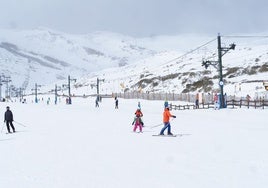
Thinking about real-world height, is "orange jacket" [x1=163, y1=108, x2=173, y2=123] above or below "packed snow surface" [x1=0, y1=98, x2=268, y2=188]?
above

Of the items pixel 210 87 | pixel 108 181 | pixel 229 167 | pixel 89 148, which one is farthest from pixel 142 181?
pixel 210 87

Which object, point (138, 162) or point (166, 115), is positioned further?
point (166, 115)

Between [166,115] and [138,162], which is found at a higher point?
[166,115]

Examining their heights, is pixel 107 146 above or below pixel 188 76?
below

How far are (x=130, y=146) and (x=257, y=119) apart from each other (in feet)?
52.9

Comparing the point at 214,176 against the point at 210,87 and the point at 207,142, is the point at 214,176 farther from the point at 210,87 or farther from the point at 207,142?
the point at 210,87

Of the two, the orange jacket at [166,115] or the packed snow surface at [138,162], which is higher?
the orange jacket at [166,115]

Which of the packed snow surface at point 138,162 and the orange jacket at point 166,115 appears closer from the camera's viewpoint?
the packed snow surface at point 138,162

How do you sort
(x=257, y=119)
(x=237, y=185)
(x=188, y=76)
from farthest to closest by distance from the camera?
(x=188, y=76) < (x=257, y=119) < (x=237, y=185)

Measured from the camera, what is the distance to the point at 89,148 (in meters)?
15.9

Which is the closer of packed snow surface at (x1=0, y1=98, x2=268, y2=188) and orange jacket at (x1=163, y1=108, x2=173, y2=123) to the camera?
packed snow surface at (x1=0, y1=98, x2=268, y2=188)

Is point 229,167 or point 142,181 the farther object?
point 229,167

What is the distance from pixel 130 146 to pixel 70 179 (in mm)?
6250

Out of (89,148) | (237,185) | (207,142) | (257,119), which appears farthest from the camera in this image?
(257,119)
